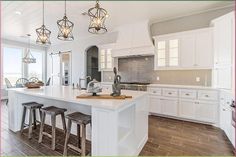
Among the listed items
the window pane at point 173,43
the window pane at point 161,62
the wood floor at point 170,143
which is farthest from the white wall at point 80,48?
the wood floor at point 170,143

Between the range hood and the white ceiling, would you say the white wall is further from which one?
the white ceiling

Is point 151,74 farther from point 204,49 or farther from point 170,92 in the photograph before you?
point 204,49

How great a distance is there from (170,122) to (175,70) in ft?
5.11

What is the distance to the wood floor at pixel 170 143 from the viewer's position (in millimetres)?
2289

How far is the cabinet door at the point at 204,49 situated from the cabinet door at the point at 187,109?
3.34ft

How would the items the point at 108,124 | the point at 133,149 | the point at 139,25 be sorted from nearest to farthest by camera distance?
1. the point at 108,124
2. the point at 133,149
3. the point at 139,25

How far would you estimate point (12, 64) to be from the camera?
6.96 meters

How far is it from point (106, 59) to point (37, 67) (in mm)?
4725

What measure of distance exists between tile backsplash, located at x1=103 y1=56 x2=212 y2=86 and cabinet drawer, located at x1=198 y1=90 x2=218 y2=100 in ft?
1.80

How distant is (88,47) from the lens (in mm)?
6398

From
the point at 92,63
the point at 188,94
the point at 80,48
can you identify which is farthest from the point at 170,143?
the point at 80,48

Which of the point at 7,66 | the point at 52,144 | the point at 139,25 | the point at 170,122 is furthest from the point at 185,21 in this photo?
the point at 7,66

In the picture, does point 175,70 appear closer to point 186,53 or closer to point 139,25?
point 186,53

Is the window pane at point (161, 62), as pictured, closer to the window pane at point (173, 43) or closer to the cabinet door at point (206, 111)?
the window pane at point (173, 43)
